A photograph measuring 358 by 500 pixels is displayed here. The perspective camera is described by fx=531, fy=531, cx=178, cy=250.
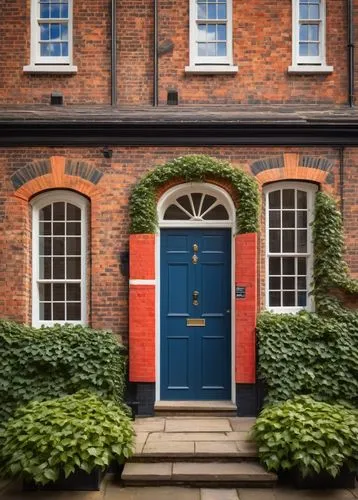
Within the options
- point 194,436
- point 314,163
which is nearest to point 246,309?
point 194,436

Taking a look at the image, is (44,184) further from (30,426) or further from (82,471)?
(82,471)

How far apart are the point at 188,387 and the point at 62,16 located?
6.79 metres

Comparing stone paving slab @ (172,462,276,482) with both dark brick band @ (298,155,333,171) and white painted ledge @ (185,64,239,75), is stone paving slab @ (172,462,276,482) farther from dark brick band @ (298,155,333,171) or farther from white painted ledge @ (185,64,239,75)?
white painted ledge @ (185,64,239,75)

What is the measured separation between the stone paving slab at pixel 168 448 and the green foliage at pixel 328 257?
318 centimetres

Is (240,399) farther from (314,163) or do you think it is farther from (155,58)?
(155,58)

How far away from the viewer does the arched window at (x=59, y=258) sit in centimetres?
905

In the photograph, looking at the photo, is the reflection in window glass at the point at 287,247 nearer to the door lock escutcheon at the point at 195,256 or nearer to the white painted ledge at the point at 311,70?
the door lock escutcheon at the point at 195,256

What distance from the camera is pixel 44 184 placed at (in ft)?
29.2

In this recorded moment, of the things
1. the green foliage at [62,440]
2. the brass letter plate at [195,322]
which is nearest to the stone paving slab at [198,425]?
the green foliage at [62,440]

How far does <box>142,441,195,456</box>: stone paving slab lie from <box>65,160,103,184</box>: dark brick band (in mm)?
4275

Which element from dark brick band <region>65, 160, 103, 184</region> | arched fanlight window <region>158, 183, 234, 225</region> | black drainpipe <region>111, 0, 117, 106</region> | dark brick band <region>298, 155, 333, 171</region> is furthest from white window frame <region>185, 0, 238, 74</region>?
A: dark brick band <region>65, 160, 103, 184</region>

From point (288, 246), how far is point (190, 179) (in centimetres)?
204

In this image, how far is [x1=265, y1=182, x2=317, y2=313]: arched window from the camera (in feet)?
29.7

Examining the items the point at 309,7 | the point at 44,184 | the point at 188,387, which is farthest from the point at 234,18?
the point at 188,387
